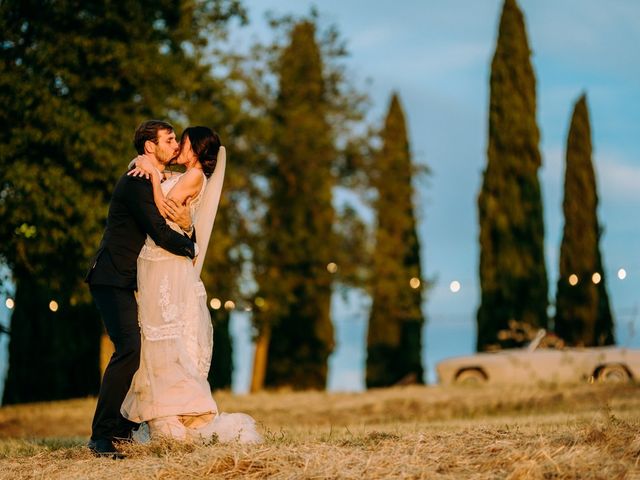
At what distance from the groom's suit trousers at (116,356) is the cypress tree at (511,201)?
21340mm

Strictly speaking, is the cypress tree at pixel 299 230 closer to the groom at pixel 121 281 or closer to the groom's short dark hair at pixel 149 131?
the groom's short dark hair at pixel 149 131

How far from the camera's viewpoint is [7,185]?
14.9 metres

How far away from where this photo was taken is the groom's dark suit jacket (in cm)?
739

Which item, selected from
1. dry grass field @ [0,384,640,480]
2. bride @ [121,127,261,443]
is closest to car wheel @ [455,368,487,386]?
dry grass field @ [0,384,640,480]

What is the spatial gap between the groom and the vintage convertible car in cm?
1286

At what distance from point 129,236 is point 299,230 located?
19.9 meters

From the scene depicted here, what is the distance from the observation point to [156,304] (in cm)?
754

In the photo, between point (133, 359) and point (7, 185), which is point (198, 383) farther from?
point (7, 185)

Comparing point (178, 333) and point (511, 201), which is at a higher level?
point (511, 201)

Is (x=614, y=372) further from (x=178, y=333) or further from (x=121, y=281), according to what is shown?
(x=121, y=281)

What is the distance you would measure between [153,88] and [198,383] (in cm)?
985

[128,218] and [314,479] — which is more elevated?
[128,218]

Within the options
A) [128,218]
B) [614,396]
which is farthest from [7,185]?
[614,396]

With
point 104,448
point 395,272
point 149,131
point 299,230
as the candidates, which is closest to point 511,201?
point 395,272
